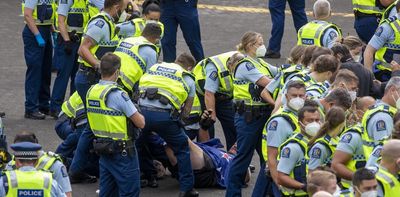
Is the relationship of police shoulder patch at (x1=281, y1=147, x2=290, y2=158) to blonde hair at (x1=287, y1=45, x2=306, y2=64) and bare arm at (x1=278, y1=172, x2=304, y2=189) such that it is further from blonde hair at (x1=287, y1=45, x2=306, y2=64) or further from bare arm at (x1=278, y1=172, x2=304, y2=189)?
blonde hair at (x1=287, y1=45, x2=306, y2=64)

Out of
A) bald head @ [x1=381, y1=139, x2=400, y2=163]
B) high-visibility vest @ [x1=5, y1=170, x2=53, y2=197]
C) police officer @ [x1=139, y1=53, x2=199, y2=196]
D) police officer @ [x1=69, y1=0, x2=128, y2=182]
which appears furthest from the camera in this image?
police officer @ [x1=69, y1=0, x2=128, y2=182]

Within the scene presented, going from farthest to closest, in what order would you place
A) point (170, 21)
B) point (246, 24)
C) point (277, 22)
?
point (246, 24), point (277, 22), point (170, 21)

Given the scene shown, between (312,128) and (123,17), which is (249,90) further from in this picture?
(123,17)

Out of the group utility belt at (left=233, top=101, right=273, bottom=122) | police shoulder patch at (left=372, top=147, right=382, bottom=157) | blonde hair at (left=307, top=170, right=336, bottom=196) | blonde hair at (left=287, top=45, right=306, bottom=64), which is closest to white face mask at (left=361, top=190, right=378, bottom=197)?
blonde hair at (left=307, top=170, right=336, bottom=196)

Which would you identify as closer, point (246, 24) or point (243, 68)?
point (243, 68)

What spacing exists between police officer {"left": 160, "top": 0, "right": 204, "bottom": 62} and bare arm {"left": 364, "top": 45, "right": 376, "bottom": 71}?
11.1 feet

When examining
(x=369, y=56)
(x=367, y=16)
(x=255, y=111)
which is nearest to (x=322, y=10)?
(x=369, y=56)

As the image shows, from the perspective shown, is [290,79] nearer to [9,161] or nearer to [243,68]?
[243,68]

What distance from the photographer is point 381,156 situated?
12008mm

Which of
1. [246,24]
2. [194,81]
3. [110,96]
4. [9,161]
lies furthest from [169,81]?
[246,24]

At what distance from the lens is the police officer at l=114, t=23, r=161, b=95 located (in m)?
15.9

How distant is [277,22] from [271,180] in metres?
7.11

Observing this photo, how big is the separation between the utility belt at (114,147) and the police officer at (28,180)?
5.50 feet

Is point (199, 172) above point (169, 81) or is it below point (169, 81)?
below
